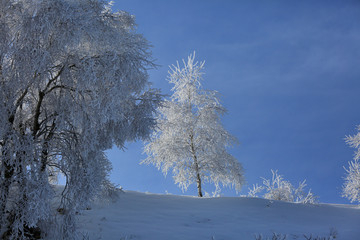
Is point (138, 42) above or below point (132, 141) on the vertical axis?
above

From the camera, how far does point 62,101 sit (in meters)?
7.46

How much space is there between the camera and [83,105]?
23.6ft

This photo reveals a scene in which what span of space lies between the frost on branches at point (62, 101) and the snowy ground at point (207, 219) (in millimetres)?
1586

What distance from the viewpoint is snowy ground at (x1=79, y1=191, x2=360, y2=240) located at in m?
8.04

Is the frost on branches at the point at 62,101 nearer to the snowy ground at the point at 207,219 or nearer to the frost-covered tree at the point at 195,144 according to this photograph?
the snowy ground at the point at 207,219

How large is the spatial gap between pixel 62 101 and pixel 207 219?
17.8ft

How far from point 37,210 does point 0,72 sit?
3.37m

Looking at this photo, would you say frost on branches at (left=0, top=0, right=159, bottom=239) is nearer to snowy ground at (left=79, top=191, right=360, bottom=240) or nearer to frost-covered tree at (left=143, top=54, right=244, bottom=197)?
snowy ground at (left=79, top=191, right=360, bottom=240)

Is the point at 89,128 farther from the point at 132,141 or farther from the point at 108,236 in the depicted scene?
the point at 108,236

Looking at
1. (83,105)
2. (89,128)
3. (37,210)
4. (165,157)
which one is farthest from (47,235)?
(165,157)

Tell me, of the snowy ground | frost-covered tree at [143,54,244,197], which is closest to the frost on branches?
the snowy ground

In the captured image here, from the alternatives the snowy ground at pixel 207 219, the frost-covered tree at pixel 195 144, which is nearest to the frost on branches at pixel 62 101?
the snowy ground at pixel 207 219

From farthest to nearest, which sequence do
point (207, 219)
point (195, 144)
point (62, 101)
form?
point (195, 144) < point (207, 219) < point (62, 101)

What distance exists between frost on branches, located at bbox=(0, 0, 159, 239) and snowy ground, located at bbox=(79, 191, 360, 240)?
5.20 ft
